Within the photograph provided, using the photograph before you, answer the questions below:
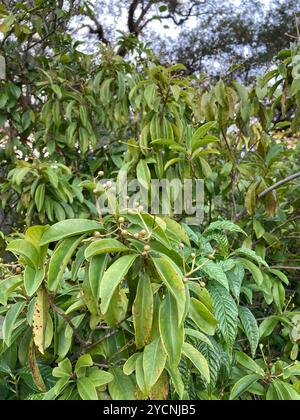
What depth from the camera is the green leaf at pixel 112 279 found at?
65 cm

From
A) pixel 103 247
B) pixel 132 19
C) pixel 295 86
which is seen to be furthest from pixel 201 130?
pixel 132 19

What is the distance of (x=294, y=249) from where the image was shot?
1.85 metres

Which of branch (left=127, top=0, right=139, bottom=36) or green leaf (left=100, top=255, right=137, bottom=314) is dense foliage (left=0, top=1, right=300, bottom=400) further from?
branch (left=127, top=0, right=139, bottom=36)

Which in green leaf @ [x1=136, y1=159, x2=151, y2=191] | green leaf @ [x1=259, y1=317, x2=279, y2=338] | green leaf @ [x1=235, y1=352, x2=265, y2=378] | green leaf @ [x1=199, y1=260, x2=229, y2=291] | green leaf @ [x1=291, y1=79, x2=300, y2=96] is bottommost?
green leaf @ [x1=235, y1=352, x2=265, y2=378]

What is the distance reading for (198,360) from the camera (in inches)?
30.4

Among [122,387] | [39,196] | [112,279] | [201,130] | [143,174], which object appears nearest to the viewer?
[112,279]

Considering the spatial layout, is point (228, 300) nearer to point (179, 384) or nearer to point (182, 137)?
point (179, 384)

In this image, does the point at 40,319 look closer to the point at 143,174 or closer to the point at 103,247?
the point at 103,247

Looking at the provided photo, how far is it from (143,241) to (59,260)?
14 cm

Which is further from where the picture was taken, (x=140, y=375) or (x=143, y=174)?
(x=143, y=174)

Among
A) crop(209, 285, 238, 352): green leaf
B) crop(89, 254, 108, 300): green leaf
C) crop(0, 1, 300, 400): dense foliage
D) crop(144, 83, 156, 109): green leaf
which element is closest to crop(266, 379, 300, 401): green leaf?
crop(0, 1, 300, 400): dense foliage

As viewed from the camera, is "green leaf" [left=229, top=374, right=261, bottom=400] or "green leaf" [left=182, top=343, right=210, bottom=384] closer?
"green leaf" [left=182, top=343, right=210, bottom=384]

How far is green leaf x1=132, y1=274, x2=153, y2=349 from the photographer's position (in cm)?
70
